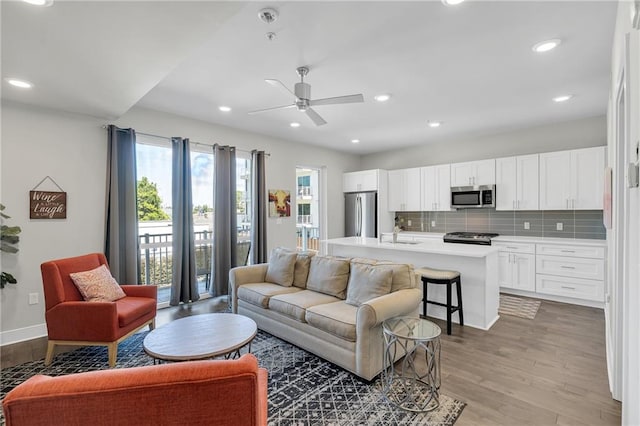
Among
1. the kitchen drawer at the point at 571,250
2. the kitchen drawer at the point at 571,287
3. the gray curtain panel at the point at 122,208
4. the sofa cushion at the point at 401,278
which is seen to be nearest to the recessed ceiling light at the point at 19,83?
the gray curtain panel at the point at 122,208

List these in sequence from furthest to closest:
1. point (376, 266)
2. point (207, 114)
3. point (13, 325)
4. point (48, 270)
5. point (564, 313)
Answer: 1. point (207, 114)
2. point (564, 313)
3. point (13, 325)
4. point (376, 266)
5. point (48, 270)

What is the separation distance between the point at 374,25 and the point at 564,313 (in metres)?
4.34

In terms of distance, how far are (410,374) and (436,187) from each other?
4269mm

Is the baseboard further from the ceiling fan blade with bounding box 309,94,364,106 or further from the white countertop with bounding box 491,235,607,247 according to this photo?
the white countertop with bounding box 491,235,607,247

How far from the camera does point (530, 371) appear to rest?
8.47 ft

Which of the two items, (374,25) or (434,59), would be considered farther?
(434,59)

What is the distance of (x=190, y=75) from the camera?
3.13 metres

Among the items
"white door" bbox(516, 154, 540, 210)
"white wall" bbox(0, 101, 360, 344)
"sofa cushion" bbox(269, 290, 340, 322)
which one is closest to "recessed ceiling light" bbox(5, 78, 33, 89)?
"white wall" bbox(0, 101, 360, 344)

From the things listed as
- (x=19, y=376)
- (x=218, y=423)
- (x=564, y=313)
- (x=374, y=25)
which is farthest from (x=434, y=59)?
(x=19, y=376)

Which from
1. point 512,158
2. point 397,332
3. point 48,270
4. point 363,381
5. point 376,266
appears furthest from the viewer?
point 512,158

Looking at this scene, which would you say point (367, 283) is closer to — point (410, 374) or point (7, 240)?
point (410, 374)

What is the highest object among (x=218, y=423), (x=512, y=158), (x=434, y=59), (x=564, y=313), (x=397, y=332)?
(x=434, y=59)

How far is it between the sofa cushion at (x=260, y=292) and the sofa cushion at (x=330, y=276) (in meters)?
0.28

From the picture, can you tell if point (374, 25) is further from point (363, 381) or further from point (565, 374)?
point (565, 374)
